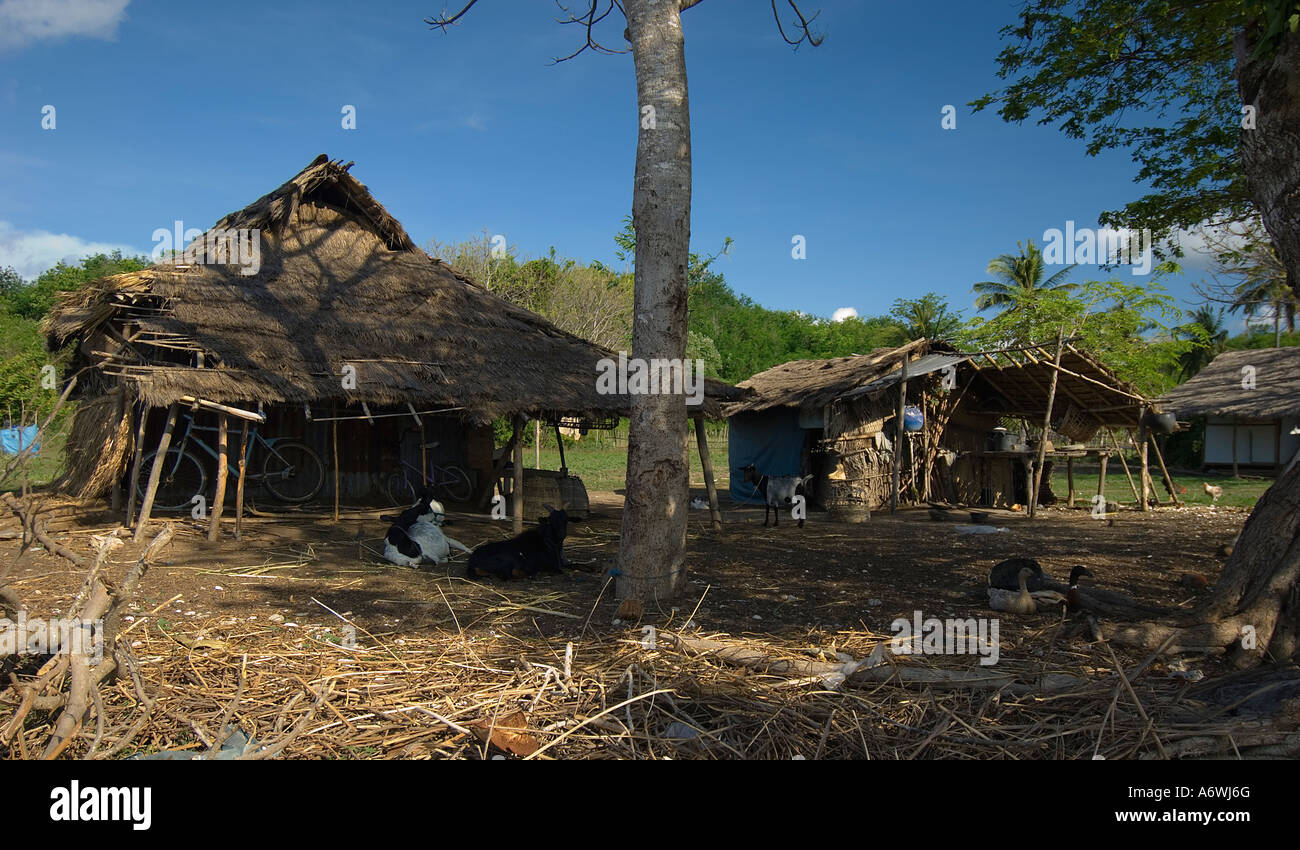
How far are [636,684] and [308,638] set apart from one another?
2410mm

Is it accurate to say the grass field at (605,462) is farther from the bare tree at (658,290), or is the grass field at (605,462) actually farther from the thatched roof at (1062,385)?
the bare tree at (658,290)

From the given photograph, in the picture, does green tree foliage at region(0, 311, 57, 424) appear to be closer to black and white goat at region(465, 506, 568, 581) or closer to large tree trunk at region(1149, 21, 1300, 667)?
black and white goat at region(465, 506, 568, 581)

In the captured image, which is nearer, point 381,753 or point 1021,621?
point 381,753

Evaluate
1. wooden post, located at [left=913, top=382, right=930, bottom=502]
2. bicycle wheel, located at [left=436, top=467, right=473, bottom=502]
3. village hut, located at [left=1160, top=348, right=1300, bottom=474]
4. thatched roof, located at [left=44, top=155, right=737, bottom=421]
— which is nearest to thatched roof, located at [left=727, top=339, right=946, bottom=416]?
wooden post, located at [left=913, top=382, right=930, bottom=502]

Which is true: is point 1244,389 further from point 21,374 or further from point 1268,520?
point 21,374

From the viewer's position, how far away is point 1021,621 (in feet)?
18.7

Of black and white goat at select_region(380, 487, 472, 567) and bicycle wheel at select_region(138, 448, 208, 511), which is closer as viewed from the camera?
black and white goat at select_region(380, 487, 472, 567)

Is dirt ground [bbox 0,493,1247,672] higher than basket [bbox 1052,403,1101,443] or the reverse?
the reverse

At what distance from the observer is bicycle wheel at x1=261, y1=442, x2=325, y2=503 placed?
1234 centimetres

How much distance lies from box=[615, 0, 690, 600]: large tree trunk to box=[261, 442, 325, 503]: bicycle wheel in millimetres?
8183

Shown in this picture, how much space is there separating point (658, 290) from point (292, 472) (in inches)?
343

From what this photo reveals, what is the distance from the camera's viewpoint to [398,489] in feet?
44.1
